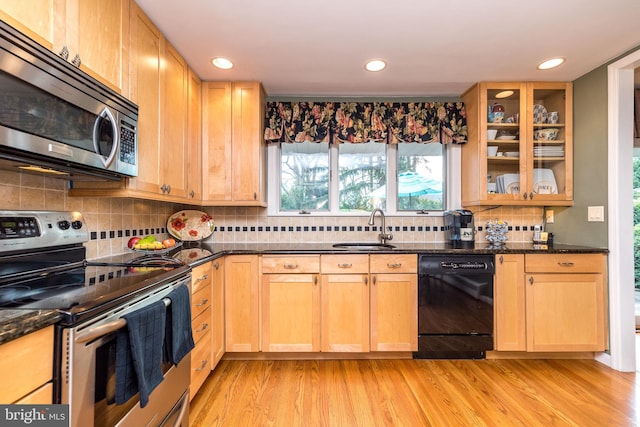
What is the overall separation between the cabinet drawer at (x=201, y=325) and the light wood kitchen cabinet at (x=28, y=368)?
96 cm

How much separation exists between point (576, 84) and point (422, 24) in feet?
5.73

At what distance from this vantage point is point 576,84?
100.0 inches

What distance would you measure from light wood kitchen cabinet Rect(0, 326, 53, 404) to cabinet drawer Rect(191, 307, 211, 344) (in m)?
0.96

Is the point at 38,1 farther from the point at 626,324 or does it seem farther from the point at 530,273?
the point at 626,324

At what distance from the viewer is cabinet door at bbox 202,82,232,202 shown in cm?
252

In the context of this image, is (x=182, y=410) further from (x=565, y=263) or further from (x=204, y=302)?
(x=565, y=263)

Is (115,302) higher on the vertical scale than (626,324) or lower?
higher

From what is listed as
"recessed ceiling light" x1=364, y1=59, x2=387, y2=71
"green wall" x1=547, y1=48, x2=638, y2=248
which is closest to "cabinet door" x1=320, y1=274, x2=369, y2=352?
"recessed ceiling light" x1=364, y1=59, x2=387, y2=71

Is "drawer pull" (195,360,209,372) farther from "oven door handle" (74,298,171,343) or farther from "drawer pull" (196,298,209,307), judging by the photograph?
"oven door handle" (74,298,171,343)

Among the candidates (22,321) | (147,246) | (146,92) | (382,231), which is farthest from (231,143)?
(22,321)

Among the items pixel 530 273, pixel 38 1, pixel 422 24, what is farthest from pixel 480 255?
pixel 38 1

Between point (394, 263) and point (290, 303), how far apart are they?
86 cm

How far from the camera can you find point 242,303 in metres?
2.30

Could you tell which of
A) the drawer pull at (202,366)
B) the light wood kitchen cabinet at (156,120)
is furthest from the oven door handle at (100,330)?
the drawer pull at (202,366)
